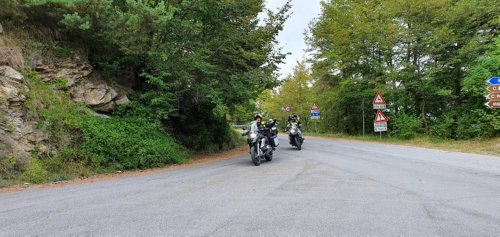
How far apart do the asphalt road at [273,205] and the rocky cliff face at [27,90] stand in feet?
7.26

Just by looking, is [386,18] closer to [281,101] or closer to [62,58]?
[62,58]

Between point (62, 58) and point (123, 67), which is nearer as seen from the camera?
point (62, 58)

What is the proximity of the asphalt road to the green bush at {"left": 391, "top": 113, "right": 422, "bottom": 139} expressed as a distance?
1153 centimetres

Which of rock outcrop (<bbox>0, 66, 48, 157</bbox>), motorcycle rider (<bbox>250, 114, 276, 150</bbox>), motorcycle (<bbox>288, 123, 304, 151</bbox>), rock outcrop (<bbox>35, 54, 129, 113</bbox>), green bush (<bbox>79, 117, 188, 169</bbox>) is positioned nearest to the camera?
rock outcrop (<bbox>0, 66, 48, 157</bbox>)

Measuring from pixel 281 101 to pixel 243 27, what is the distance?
92.1 feet

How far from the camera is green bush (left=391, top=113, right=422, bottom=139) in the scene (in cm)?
1845

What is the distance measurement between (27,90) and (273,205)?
7.95 metres

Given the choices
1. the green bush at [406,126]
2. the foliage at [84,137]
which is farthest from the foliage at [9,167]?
the green bush at [406,126]

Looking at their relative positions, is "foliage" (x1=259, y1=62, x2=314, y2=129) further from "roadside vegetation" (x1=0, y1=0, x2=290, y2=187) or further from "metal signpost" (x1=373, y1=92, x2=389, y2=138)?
"roadside vegetation" (x1=0, y1=0, x2=290, y2=187)

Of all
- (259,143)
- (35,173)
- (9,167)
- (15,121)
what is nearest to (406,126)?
(259,143)

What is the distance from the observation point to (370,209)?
14.3ft

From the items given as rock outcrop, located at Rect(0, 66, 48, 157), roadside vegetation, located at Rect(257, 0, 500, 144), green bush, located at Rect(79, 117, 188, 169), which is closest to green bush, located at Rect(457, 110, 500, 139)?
roadside vegetation, located at Rect(257, 0, 500, 144)

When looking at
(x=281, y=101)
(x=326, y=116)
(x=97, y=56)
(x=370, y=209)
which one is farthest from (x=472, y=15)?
(x=281, y=101)

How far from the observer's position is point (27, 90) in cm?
865
